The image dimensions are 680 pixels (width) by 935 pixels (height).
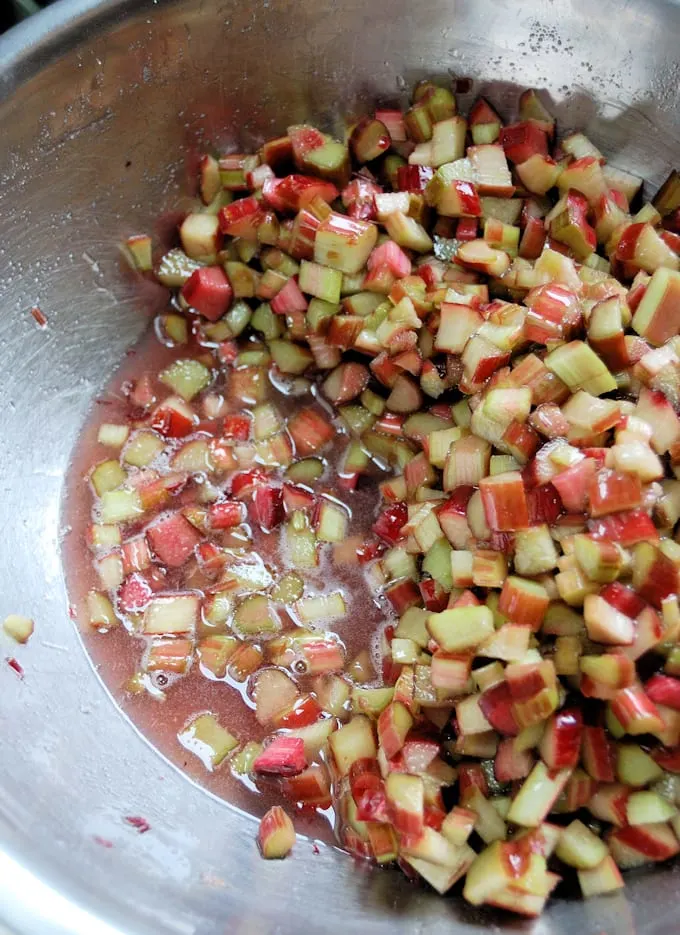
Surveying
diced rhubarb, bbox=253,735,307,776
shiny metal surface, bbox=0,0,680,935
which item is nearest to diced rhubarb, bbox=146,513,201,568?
shiny metal surface, bbox=0,0,680,935

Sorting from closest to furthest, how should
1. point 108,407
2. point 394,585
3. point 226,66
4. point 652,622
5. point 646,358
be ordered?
point 652,622 < point 646,358 < point 394,585 < point 226,66 < point 108,407

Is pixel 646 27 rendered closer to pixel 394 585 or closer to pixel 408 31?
pixel 408 31

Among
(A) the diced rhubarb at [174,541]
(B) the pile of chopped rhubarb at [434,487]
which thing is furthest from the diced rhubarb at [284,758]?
(A) the diced rhubarb at [174,541]

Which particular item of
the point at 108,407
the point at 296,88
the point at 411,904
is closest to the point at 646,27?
the point at 296,88

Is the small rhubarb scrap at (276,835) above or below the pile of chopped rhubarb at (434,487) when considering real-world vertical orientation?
below

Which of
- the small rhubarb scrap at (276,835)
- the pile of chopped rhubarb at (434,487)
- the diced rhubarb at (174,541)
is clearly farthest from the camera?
the diced rhubarb at (174,541)

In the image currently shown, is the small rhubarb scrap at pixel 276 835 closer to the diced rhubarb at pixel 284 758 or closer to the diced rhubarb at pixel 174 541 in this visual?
the diced rhubarb at pixel 284 758

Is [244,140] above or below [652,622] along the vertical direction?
above

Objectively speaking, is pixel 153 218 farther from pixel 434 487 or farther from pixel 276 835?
pixel 276 835
